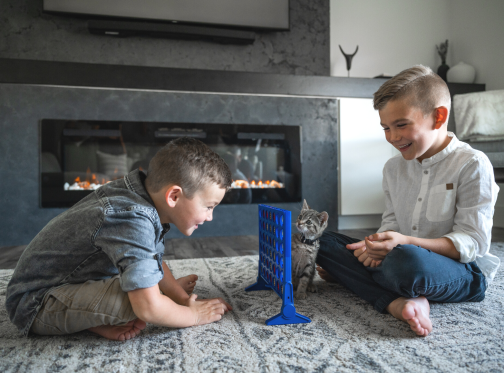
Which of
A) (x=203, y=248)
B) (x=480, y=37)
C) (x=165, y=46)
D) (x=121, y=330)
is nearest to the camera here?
(x=121, y=330)

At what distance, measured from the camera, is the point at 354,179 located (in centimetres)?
291

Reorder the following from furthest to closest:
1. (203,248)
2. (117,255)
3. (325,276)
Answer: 1. (203,248)
2. (325,276)
3. (117,255)

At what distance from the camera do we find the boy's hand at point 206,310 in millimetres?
957

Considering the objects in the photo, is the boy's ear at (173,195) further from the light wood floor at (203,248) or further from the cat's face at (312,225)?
→ the light wood floor at (203,248)

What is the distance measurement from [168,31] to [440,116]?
221 centimetres

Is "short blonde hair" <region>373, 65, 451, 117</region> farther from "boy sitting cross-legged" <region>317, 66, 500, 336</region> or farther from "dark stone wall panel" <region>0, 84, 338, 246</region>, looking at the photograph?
"dark stone wall panel" <region>0, 84, 338, 246</region>

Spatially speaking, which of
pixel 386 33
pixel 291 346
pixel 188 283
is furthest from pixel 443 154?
pixel 386 33

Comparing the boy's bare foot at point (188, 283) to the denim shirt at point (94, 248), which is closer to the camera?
the denim shirt at point (94, 248)

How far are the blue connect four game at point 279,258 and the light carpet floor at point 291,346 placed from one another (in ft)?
0.12

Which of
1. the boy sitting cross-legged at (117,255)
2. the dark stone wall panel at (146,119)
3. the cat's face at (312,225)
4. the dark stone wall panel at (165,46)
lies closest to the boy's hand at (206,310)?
the boy sitting cross-legged at (117,255)

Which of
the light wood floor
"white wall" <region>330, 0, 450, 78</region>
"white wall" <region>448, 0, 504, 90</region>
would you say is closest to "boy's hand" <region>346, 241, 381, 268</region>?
the light wood floor

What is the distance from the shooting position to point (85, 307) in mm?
850

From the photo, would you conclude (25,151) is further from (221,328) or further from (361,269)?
(361,269)

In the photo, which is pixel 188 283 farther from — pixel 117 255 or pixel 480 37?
pixel 480 37
